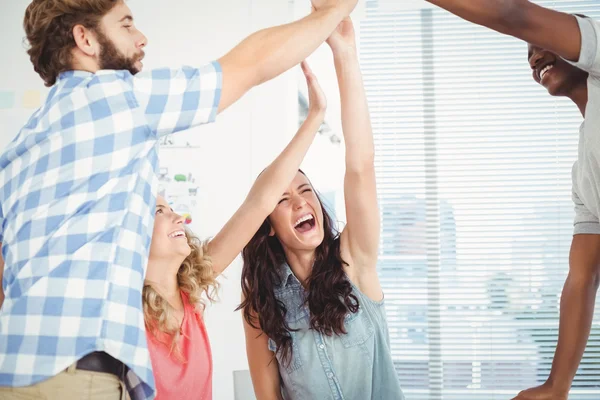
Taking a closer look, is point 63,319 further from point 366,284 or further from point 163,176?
point 163,176

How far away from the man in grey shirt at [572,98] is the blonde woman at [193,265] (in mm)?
619

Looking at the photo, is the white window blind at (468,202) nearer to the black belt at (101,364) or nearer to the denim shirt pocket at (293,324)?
the denim shirt pocket at (293,324)

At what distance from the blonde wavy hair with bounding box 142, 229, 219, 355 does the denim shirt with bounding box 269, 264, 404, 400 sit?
10.7 inches

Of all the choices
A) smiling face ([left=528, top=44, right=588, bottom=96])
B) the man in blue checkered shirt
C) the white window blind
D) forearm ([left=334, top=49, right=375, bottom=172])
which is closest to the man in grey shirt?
smiling face ([left=528, top=44, right=588, bottom=96])

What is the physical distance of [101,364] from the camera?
44.6 inches

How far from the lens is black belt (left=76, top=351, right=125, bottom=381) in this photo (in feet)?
3.66

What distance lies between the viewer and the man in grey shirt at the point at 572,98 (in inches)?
54.6

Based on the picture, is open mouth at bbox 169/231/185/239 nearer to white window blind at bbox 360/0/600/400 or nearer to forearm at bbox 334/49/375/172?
forearm at bbox 334/49/375/172

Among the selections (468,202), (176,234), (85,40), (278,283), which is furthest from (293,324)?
(468,202)

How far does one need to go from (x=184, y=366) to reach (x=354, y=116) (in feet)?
2.83

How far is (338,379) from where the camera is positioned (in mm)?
1723

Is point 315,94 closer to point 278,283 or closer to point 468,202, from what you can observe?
point 278,283

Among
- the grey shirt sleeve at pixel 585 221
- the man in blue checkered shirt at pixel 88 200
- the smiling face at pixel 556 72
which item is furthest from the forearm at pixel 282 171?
the grey shirt sleeve at pixel 585 221

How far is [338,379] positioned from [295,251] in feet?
1.44
